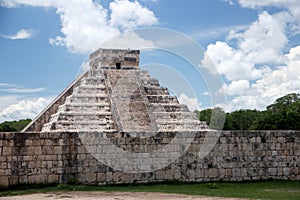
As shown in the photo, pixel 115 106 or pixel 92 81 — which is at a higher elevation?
pixel 92 81

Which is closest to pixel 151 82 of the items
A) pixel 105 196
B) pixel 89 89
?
pixel 89 89

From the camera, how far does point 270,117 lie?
38.8m

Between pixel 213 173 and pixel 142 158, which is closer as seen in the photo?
pixel 142 158

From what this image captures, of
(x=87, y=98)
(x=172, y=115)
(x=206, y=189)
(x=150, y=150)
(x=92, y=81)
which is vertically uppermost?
(x=92, y=81)

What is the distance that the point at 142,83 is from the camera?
2794 centimetres

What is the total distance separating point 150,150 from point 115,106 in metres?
10.7

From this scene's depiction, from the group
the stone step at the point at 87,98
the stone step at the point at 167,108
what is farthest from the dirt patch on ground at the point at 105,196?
the stone step at the point at 167,108

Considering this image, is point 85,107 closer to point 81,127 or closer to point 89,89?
point 81,127

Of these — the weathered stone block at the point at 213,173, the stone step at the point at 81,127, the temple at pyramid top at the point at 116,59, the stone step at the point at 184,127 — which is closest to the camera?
the weathered stone block at the point at 213,173

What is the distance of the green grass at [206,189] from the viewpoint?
457 inches

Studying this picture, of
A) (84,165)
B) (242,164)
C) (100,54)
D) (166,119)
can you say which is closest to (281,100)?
(100,54)

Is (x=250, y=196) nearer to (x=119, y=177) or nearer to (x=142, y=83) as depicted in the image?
(x=119, y=177)

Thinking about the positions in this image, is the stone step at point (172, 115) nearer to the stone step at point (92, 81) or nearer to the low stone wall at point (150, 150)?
the stone step at point (92, 81)

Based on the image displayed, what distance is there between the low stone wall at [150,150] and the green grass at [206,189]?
12.3 inches
